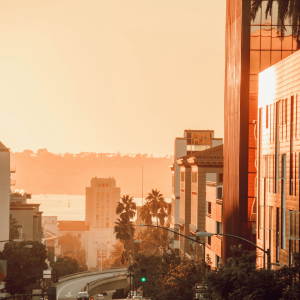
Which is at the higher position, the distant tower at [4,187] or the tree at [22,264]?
the distant tower at [4,187]

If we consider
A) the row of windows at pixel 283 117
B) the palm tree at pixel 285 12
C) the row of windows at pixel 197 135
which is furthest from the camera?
the row of windows at pixel 197 135

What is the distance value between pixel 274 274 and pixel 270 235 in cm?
1151

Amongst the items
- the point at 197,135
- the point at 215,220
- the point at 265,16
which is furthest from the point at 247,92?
the point at 197,135

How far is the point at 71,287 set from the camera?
97.6 m

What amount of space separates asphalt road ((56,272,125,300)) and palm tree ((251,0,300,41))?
56.7 m

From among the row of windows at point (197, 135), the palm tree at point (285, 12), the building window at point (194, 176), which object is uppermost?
the palm tree at point (285, 12)

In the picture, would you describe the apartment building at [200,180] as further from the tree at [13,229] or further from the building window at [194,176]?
the tree at [13,229]

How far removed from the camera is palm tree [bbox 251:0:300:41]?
39.6 meters

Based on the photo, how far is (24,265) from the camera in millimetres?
71812

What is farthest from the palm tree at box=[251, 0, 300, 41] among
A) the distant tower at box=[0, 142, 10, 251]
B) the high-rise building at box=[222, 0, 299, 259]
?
the distant tower at box=[0, 142, 10, 251]

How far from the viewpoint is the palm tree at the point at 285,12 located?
3959 centimetres

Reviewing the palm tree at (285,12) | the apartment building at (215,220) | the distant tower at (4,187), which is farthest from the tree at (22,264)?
the palm tree at (285,12)

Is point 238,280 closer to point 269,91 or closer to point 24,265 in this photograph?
point 269,91

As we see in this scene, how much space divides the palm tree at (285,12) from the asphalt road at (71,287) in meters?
56.7
